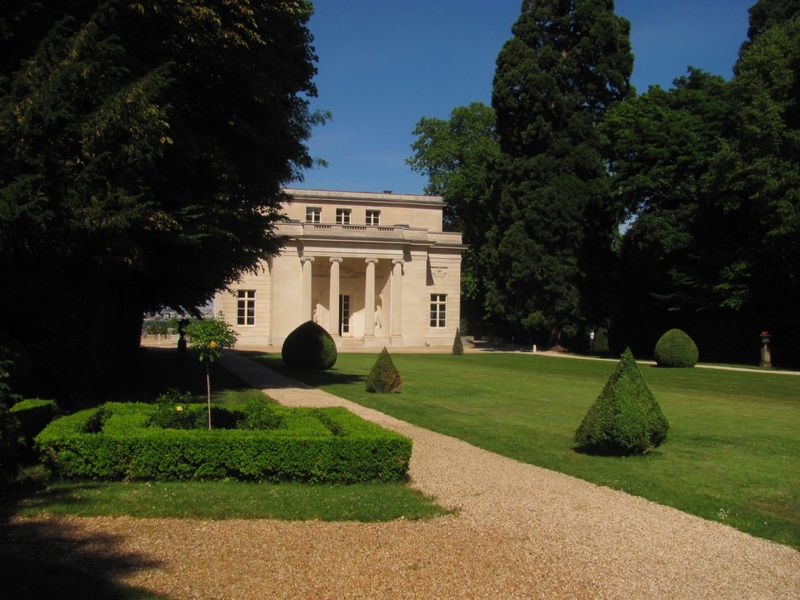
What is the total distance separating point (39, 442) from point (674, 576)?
22.1 feet

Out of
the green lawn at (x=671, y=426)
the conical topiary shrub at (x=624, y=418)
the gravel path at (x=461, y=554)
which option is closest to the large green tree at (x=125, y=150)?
the green lawn at (x=671, y=426)

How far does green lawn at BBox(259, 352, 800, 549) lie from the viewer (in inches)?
322

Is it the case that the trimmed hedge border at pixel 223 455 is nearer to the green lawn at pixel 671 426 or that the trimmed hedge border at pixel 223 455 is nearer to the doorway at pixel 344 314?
the green lawn at pixel 671 426

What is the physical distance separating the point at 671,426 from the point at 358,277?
132 feet

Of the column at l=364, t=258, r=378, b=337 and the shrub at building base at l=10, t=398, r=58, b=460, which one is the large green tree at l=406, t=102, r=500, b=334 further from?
the shrub at building base at l=10, t=398, r=58, b=460

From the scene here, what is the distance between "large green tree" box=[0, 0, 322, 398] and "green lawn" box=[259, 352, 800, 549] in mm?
5980

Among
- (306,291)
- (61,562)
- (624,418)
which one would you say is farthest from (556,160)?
(61,562)

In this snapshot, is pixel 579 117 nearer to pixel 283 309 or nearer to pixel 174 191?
pixel 283 309

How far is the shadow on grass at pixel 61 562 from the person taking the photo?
4.70 meters

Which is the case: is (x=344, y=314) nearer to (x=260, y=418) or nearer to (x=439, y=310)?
(x=439, y=310)

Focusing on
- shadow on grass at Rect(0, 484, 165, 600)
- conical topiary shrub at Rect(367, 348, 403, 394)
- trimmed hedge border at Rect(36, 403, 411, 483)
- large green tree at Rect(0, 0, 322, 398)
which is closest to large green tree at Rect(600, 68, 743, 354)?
conical topiary shrub at Rect(367, 348, 403, 394)

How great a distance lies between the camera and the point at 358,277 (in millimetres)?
52969

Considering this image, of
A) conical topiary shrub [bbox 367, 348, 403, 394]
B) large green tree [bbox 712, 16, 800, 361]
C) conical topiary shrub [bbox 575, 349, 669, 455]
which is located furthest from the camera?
large green tree [bbox 712, 16, 800, 361]

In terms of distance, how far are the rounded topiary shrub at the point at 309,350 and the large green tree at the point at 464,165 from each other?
104 ft
